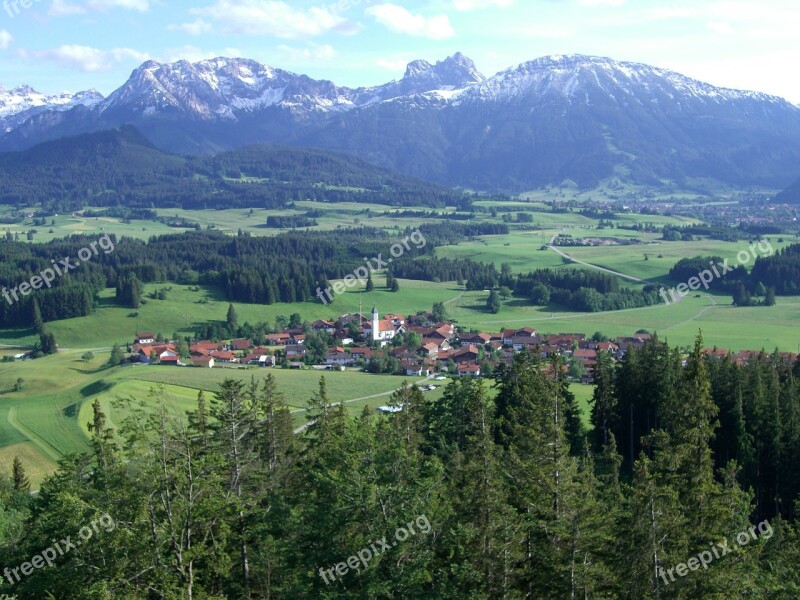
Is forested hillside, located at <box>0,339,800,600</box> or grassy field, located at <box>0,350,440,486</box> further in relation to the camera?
grassy field, located at <box>0,350,440,486</box>

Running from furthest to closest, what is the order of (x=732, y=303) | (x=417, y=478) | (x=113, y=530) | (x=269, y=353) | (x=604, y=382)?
(x=732, y=303), (x=269, y=353), (x=604, y=382), (x=417, y=478), (x=113, y=530)

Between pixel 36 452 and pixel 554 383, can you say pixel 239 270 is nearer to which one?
pixel 36 452

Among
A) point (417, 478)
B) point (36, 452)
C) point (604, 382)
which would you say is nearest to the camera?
point (417, 478)

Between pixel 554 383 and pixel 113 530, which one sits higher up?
pixel 554 383

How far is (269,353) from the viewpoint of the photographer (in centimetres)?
9494

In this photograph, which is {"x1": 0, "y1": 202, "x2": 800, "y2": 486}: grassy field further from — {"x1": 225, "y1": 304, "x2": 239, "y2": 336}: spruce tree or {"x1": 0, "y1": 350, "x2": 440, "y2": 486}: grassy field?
{"x1": 225, "y1": 304, "x2": 239, "y2": 336}: spruce tree

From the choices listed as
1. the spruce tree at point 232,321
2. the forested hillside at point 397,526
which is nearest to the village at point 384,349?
the spruce tree at point 232,321

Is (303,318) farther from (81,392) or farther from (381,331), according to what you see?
(81,392)

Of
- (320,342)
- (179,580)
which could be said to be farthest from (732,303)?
(179,580)

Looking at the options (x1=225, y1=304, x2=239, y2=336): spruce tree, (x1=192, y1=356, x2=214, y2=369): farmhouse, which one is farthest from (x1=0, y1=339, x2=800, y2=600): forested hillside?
(x1=225, y1=304, x2=239, y2=336): spruce tree

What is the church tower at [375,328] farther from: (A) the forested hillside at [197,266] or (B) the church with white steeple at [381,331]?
(A) the forested hillside at [197,266]

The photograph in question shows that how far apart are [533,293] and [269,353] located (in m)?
50.7

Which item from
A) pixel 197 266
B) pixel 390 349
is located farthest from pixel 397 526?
pixel 197 266

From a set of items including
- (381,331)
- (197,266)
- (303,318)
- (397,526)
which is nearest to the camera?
(397,526)
